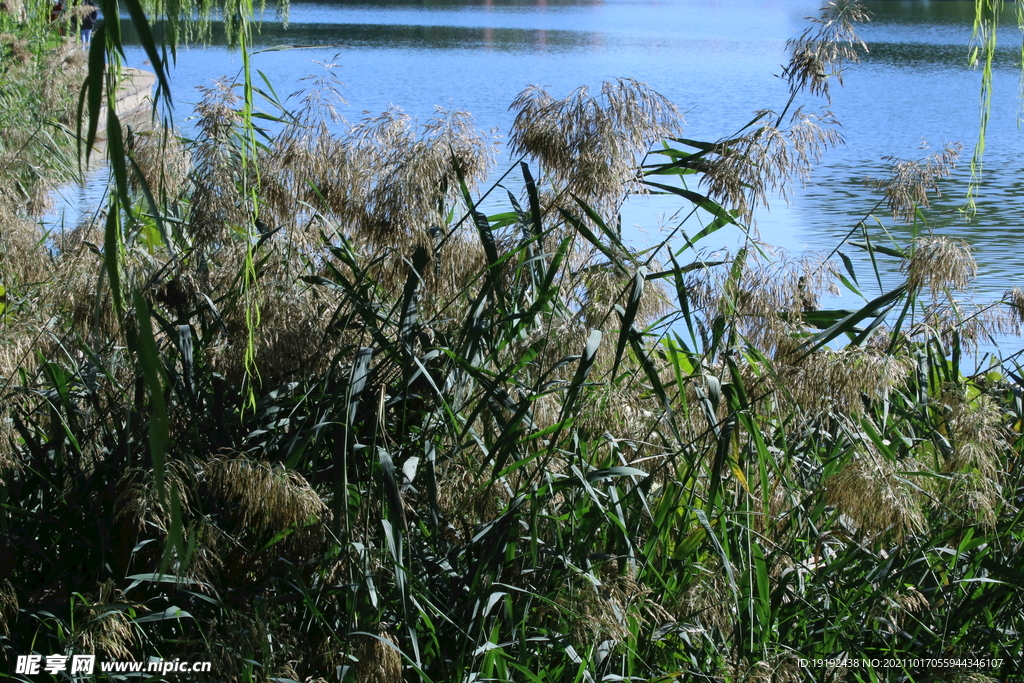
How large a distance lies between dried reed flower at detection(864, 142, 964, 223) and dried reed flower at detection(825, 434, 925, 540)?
53 centimetres

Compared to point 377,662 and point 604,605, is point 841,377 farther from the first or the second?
point 377,662

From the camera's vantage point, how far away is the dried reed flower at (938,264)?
1438 mm

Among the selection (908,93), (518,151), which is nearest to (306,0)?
(908,93)

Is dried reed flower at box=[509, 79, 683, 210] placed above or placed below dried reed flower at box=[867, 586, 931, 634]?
above

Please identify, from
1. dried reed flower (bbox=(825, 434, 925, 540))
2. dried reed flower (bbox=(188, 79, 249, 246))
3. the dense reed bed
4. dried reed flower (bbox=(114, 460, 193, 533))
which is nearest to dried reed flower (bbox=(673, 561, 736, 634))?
the dense reed bed

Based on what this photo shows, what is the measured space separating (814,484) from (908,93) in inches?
278

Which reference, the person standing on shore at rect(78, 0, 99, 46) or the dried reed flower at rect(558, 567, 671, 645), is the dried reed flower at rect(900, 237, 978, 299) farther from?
the person standing on shore at rect(78, 0, 99, 46)

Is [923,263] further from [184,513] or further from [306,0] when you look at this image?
[306,0]

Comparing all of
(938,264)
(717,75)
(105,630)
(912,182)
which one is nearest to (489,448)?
(105,630)

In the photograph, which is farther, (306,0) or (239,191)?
(306,0)

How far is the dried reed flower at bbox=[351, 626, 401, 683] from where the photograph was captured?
1.15 meters

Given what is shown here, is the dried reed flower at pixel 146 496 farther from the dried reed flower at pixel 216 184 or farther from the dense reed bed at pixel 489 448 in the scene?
the dried reed flower at pixel 216 184

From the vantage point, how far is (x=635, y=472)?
1.32m

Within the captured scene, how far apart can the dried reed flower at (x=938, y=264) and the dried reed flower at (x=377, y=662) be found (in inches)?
38.4
